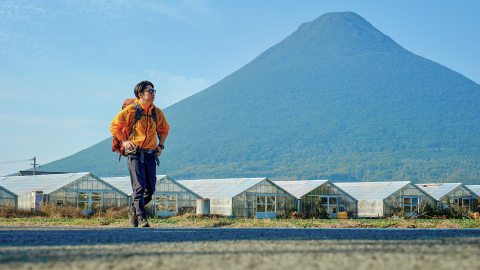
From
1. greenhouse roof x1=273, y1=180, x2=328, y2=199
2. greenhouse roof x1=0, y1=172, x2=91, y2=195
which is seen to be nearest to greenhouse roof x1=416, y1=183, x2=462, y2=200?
greenhouse roof x1=273, y1=180, x2=328, y2=199

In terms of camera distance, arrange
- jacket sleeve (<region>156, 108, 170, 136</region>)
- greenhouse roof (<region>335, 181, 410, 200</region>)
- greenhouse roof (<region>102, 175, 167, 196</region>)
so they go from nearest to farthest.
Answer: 1. jacket sleeve (<region>156, 108, 170, 136</region>)
2. greenhouse roof (<region>102, 175, 167, 196</region>)
3. greenhouse roof (<region>335, 181, 410, 200</region>)

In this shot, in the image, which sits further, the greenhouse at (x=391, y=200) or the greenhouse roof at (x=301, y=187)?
the greenhouse at (x=391, y=200)

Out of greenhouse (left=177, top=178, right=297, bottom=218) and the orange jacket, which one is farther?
greenhouse (left=177, top=178, right=297, bottom=218)

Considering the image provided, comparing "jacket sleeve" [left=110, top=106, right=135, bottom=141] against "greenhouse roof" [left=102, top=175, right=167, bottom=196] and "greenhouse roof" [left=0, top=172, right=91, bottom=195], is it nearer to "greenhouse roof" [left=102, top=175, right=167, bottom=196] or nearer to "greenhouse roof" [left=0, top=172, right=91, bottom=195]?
"greenhouse roof" [left=0, top=172, right=91, bottom=195]

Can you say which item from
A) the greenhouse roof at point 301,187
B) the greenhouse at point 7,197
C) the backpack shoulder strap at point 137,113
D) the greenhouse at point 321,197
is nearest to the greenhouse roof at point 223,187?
the greenhouse roof at point 301,187

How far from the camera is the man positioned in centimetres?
695

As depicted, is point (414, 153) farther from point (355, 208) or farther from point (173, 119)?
point (355, 208)

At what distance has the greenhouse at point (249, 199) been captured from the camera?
34.7 meters

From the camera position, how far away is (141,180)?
702 cm

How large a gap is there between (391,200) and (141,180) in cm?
3747

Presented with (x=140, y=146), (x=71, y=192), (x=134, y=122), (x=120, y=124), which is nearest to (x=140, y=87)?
(x=134, y=122)

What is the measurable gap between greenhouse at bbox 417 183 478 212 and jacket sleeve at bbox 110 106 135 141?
4086 cm

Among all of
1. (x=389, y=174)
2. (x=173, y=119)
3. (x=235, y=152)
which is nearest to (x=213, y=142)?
(x=235, y=152)

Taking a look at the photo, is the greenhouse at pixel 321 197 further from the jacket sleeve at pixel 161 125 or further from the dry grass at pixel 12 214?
the jacket sleeve at pixel 161 125
